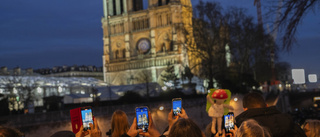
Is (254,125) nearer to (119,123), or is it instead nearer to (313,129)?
(119,123)

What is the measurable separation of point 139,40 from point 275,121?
88185 mm

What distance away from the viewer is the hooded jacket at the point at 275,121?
6484mm

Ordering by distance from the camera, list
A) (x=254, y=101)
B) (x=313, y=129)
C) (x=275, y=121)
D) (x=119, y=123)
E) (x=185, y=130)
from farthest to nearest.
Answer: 1. (x=313, y=129)
2. (x=119, y=123)
3. (x=254, y=101)
4. (x=275, y=121)
5. (x=185, y=130)

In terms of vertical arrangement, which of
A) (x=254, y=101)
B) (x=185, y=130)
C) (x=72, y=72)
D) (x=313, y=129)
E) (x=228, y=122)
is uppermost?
(x=72, y=72)

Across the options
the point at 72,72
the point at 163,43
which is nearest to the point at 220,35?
the point at 163,43

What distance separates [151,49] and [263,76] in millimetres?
24329

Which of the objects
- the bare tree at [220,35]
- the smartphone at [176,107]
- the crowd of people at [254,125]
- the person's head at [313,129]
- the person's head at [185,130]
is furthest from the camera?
the bare tree at [220,35]

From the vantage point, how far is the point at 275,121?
6.52 m

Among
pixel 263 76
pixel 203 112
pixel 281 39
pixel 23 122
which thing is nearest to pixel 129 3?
pixel 263 76

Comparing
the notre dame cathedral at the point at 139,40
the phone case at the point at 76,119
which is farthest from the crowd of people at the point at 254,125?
the notre dame cathedral at the point at 139,40

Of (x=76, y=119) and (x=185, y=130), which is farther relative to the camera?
(x=76, y=119)

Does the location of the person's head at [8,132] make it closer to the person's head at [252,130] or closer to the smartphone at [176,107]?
the person's head at [252,130]

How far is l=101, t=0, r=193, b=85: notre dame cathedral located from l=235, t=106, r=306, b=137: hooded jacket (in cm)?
7681

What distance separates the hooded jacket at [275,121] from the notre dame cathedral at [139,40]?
3024 inches
